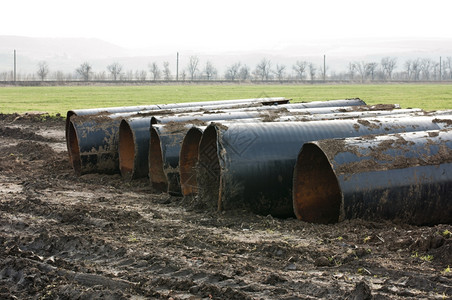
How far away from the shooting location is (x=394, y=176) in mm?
8031

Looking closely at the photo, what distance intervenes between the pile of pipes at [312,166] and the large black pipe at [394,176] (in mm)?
13

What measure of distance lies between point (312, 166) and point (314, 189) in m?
0.34

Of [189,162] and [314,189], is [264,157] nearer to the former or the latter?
[314,189]

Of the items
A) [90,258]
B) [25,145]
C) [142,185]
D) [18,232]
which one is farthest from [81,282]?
[25,145]

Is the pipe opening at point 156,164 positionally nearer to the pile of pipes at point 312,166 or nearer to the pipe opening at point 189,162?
the pile of pipes at point 312,166

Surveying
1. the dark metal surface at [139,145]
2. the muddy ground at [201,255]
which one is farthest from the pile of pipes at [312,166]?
the dark metal surface at [139,145]

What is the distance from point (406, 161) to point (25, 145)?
1297 cm

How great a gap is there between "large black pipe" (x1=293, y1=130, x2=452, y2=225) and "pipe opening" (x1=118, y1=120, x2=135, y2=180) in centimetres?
582

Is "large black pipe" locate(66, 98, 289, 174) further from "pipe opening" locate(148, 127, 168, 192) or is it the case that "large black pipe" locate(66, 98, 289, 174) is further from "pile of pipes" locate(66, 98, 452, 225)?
"pile of pipes" locate(66, 98, 452, 225)

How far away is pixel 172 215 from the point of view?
9.40 m

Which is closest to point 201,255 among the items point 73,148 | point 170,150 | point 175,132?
point 170,150

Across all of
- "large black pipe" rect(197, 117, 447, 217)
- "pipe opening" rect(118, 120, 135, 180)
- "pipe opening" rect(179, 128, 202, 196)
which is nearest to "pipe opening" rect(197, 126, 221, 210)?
"large black pipe" rect(197, 117, 447, 217)

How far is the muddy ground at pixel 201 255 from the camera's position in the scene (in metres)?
5.52

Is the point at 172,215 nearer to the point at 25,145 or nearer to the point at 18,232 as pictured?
the point at 18,232
